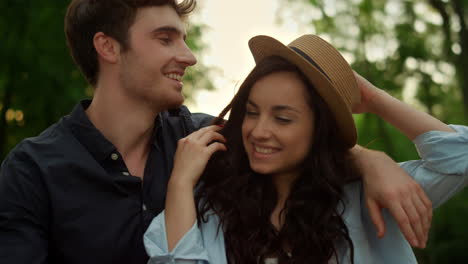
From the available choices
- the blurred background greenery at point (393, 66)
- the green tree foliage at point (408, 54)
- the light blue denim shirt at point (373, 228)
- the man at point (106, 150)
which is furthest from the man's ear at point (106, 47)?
the green tree foliage at point (408, 54)

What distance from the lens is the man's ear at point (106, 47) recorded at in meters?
3.35

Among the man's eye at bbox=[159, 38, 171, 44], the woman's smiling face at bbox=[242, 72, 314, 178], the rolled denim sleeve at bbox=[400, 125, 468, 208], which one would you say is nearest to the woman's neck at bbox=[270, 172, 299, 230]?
the woman's smiling face at bbox=[242, 72, 314, 178]

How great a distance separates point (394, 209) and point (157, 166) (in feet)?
4.58

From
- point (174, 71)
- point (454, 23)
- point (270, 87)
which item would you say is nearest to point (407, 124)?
point (270, 87)

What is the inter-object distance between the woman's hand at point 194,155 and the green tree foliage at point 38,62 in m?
4.85

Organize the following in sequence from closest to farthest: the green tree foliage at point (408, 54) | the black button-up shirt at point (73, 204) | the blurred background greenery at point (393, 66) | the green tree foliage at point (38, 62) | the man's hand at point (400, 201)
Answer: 1. the man's hand at point (400, 201)
2. the black button-up shirt at point (73, 204)
3. the green tree foliage at point (38, 62)
4. the blurred background greenery at point (393, 66)
5. the green tree foliage at point (408, 54)

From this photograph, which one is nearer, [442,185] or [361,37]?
[442,185]

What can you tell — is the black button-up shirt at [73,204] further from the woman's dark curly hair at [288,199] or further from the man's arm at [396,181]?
the man's arm at [396,181]

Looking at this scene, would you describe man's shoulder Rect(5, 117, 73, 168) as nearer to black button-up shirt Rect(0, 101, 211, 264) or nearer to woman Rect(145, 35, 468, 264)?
black button-up shirt Rect(0, 101, 211, 264)

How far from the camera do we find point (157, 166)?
3.09 m

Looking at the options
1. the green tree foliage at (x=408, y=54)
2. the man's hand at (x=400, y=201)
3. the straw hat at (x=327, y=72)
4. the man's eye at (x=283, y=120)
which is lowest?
the green tree foliage at (x=408, y=54)

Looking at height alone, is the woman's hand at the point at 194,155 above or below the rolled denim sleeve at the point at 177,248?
above

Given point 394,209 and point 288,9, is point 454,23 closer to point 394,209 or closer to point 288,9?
point 288,9

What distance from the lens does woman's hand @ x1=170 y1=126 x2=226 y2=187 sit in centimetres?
259
